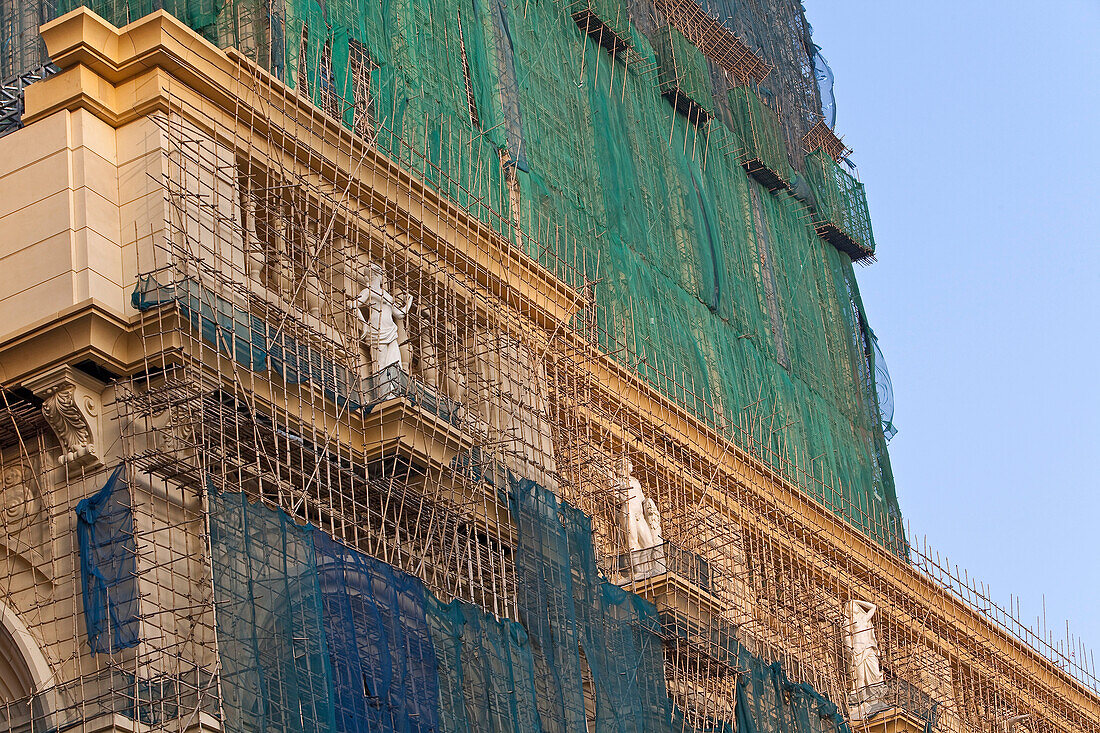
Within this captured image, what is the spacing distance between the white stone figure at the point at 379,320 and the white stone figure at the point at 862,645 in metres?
15.8

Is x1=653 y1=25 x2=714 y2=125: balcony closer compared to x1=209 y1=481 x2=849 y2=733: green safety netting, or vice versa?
x1=209 y1=481 x2=849 y2=733: green safety netting

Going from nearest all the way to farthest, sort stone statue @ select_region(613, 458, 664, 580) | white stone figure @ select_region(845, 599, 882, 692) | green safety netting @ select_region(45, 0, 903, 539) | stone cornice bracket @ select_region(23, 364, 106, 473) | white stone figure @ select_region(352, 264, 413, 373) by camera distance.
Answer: stone cornice bracket @ select_region(23, 364, 106, 473) < white stone figure @ select_region(352, 264, 413, 373) < stone statue @ select_region(613, 458, 664, 580) < green safety netting @ select_region(45, 0, 903, 539) < white stone figure @ select_region(845, 599, 882, 692)

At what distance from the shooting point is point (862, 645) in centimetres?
4078

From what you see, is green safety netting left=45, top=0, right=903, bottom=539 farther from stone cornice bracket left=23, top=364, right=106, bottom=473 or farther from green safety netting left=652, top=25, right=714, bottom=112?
stone cornice bracket left=23, top=364, right=106, bottom=473

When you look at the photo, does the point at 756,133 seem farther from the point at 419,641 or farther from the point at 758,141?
the point at 419,641

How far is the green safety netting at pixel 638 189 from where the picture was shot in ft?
112

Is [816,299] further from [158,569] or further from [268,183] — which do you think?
[158,569]

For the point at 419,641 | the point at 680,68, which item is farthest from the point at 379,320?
the point at 680,68

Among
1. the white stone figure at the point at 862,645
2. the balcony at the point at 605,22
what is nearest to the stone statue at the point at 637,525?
the white stone figure at the point at 862,645

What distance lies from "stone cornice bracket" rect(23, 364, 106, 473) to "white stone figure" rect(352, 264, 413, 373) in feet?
16.7

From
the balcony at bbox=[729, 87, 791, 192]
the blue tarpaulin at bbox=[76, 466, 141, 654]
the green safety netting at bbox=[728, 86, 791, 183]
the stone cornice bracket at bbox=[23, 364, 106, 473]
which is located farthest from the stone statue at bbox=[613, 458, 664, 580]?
the green safety netting at bbox=[728, 86, 791, 183]

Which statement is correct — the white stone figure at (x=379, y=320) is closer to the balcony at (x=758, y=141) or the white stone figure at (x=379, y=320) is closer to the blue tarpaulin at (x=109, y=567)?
the blue tarpaulin at (x=109, y=567)

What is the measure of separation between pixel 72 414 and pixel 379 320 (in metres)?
5.74

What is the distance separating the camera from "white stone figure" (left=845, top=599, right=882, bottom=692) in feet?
132
